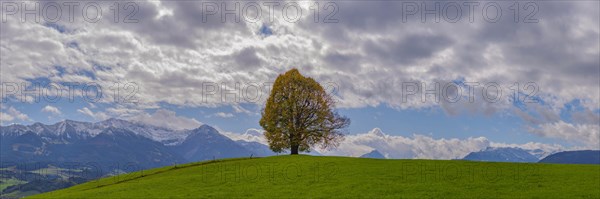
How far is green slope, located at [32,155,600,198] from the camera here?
41688 mm

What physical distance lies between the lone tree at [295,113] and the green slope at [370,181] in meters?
13.9

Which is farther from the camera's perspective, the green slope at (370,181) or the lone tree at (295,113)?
the lone tree at (295,113)

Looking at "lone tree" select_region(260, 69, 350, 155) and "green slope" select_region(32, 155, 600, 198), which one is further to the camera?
"lone tree" select_region(260, 69, 350, 155)

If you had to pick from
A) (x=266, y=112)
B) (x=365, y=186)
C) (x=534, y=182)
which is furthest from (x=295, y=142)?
(x=534, y=182)

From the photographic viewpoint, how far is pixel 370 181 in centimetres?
4644

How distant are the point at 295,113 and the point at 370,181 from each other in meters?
30.1

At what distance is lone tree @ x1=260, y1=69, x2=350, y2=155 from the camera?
74625mm

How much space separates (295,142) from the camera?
75.4 meters

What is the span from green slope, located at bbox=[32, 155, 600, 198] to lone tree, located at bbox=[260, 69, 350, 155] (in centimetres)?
1386

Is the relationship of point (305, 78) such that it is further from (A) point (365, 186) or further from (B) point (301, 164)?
(A) point (365, 186)

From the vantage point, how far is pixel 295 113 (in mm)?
74750

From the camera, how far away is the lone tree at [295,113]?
7462cm

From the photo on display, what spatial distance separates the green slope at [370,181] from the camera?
4169 centimetres

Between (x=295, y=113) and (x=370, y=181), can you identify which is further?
(x=295, y=113)
